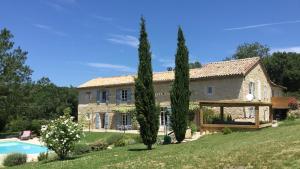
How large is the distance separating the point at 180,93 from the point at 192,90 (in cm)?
1559

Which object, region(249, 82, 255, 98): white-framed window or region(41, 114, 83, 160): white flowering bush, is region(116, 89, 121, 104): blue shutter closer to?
region(249, 82, 255, 98): white-framed window

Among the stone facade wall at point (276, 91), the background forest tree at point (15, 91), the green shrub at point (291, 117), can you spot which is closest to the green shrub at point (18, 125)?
the background forest tree at point (15, 91)

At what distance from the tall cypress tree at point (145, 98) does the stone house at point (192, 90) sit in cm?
1231

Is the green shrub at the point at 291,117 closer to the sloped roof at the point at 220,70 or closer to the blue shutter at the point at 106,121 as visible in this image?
the sloped roof at the point at 220,70

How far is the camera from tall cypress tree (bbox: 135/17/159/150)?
2225 centimetres

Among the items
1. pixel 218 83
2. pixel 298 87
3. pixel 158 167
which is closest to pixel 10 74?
pixel 218 83

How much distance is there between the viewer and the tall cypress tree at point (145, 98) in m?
22.2

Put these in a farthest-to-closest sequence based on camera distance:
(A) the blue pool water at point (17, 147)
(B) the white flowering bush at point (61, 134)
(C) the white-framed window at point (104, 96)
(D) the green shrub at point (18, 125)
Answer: (D) the green shrub at point (18, 125)
(C) the white-framed window at point (104, 96)
(A) the blue pool water at point (17, 147)
(B) the white flowering bush at point (61, 134)

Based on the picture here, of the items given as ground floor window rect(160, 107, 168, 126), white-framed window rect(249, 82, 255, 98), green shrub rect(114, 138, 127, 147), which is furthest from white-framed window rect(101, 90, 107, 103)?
green shrub rect(114, 138, 127, 147)

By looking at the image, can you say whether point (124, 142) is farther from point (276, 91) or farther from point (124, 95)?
point (276, 91)

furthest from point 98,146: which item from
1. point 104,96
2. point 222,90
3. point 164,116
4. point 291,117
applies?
point 104,96

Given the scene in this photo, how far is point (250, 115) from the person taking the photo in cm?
3988

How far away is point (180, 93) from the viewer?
2630cm

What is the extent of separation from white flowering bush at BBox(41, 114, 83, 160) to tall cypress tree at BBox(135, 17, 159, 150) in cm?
Answer: 341
